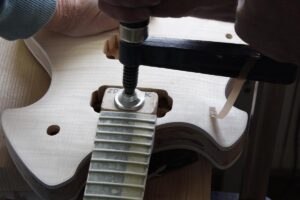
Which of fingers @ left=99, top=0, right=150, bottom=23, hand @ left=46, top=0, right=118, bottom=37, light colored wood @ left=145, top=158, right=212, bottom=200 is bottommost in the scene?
Result: light colored wood @ left=145, top=158, right=212, bottom=200

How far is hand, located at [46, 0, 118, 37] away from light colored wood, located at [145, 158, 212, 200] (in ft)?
0.68

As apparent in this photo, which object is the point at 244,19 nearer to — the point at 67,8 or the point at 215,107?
the point at 215,107

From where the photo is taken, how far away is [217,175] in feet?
3.43

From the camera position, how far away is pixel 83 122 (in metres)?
0.57

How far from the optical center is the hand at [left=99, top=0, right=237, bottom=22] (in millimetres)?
436

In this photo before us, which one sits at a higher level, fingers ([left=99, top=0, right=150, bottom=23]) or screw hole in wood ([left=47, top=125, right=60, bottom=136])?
fingers ([left=99, top=0, right=150, bottom=23])

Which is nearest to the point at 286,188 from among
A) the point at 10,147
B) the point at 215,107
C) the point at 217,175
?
the point at 217,175

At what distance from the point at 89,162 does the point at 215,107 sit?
0.15m

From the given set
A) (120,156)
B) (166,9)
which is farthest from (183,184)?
(166,9)

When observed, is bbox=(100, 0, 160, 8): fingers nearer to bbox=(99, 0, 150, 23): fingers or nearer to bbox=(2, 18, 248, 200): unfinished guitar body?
bbox=(99, 0, 150, 23): fingers

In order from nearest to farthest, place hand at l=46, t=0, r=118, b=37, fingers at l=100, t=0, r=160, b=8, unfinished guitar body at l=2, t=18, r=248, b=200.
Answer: fingers at l=100, t=0, r=160, b=8 → unfinished guitar body at l=2, t=18, r=248, b=200 → hand at l=46, t=0, r=118, b=37

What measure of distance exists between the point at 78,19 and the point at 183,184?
0.24m

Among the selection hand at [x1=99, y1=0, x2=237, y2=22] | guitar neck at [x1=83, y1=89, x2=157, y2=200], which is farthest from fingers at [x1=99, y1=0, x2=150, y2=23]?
guitar neck at [x1=83, y1=89, x2=157, y2=200]

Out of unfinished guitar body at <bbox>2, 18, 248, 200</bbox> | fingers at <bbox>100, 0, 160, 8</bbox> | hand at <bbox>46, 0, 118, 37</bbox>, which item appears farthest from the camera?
hand at <bbox>46, 0, 118, 37</bbox>
